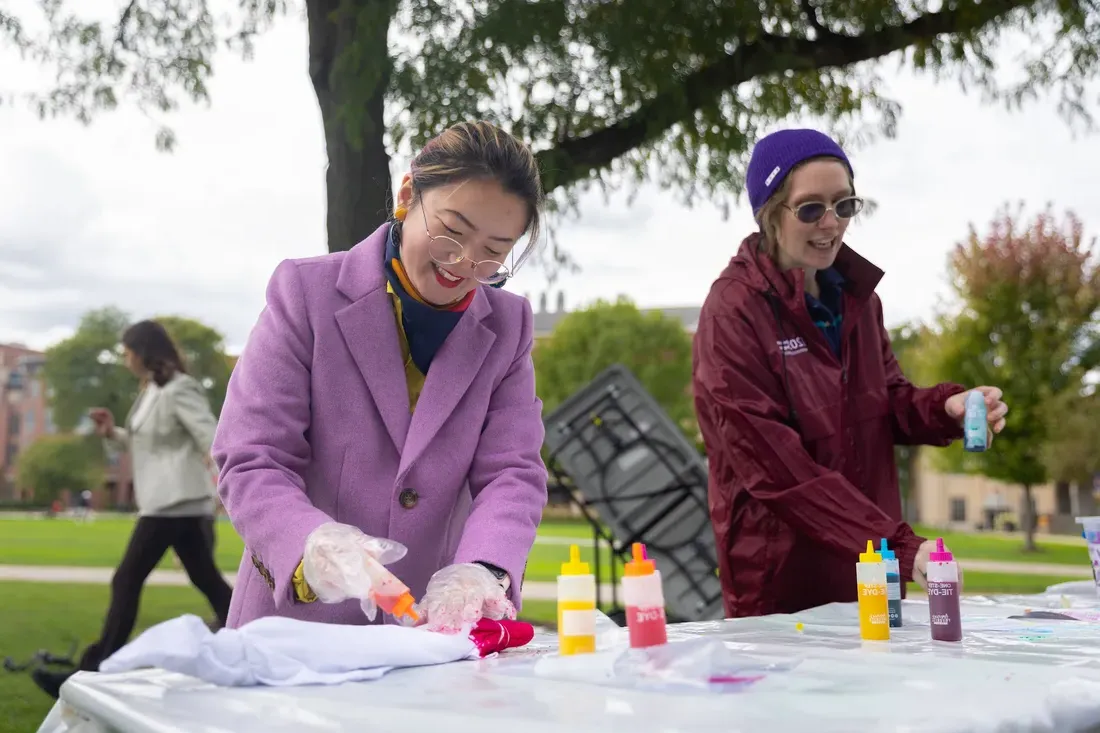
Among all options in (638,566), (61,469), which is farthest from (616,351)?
(638,566)

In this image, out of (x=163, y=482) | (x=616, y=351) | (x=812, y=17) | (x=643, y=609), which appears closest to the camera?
(x=643, y=609)

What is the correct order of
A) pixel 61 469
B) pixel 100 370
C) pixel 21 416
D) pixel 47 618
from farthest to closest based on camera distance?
pixel 21 416
pixel 61 469
pixel 100 370
pixel 47 618

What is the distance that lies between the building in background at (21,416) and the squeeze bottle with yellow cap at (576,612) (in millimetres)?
73751

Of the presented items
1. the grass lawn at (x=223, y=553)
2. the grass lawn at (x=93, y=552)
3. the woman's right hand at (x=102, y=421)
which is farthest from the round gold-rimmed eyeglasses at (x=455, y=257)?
the grass lawn at (x=223, y=553)

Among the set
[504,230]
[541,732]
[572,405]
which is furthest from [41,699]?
[541,732]

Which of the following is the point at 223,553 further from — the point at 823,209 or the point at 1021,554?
the point at 823,209

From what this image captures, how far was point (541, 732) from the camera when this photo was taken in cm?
116

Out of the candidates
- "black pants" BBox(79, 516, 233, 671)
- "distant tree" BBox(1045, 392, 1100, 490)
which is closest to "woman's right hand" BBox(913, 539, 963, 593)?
"black pants" BBox(79, 516, 233, 671)

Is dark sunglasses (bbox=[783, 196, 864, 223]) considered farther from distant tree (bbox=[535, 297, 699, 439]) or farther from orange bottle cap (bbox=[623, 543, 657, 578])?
distant tree (bbox=[535, 297, 699, 439])

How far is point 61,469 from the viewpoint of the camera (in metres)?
56.3

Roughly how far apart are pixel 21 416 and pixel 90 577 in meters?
65.7

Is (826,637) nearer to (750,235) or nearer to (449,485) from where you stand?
(449,485)

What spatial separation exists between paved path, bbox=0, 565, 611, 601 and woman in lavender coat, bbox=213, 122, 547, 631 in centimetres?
975

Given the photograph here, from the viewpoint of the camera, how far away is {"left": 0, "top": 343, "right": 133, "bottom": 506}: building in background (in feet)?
232
